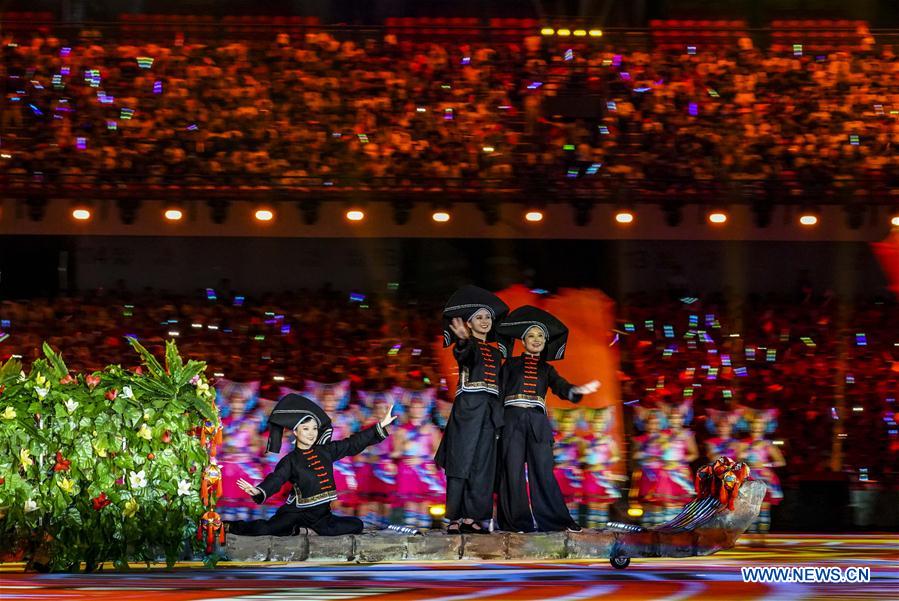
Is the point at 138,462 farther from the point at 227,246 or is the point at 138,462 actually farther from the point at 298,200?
the point at 227,246

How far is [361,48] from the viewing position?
13062mm

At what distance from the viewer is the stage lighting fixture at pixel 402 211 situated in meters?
12.0

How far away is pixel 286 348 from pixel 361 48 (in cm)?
321

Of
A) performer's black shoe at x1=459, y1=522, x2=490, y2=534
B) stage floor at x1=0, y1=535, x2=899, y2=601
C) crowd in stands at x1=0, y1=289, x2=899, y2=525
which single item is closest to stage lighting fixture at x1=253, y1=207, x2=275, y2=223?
crowd in stands at x1=0, y1=289, x2=899, y2=525

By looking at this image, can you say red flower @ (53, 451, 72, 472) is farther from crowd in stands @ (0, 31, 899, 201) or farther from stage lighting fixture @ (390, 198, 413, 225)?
stage lighting fixture @ (390, 198, 413, 225)

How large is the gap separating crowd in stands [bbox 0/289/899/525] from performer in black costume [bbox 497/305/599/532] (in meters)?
3.38

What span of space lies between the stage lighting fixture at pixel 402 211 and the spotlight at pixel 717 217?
2746 mm

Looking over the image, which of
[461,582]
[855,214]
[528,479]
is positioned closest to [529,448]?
[528,479]

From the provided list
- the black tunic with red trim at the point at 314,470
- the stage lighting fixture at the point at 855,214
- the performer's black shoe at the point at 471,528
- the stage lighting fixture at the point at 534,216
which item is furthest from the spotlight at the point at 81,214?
the stage lighting fixture at the point at 855,214

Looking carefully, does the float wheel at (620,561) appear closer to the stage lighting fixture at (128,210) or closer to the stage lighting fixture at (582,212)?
the stage lighting fixture at (582,212)

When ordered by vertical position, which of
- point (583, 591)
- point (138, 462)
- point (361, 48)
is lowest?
point (583, 591)

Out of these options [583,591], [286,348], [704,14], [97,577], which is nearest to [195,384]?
[97,577]

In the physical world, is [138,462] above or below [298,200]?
below

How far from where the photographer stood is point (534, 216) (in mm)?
12047
